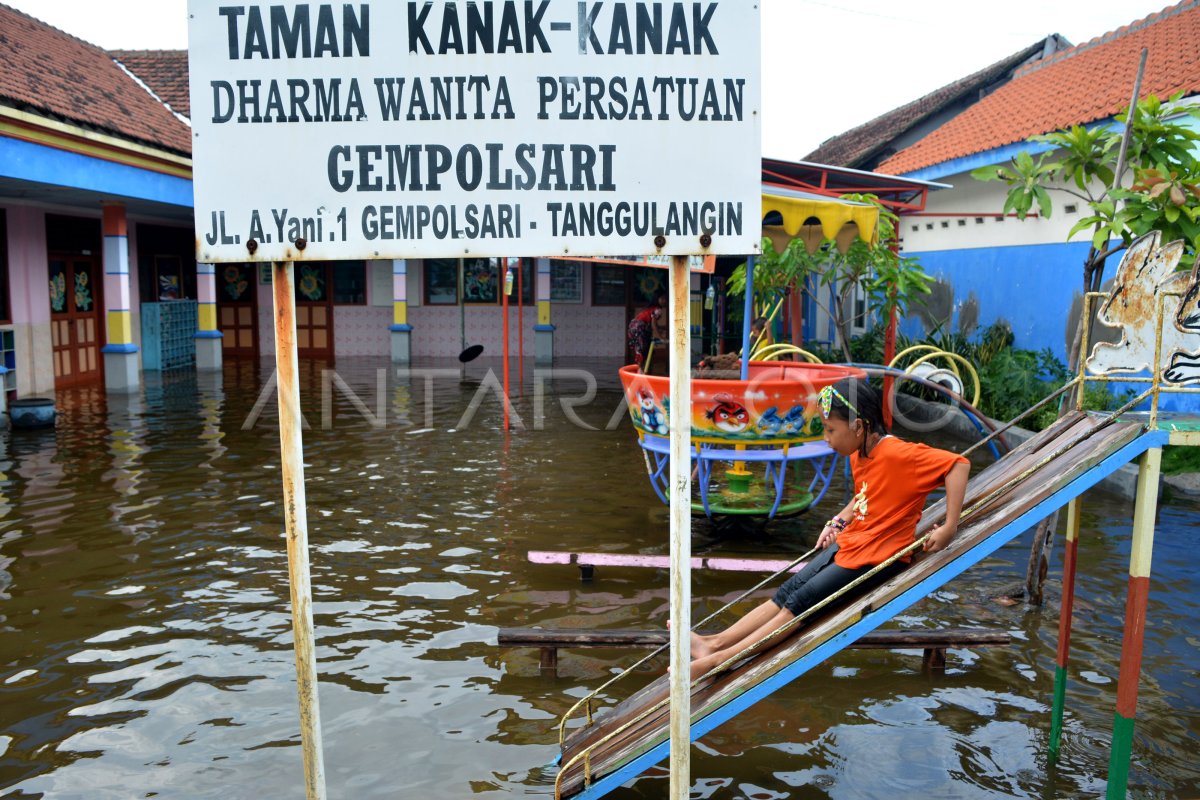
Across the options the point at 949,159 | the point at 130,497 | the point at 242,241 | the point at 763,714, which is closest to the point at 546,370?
the point at 949,159

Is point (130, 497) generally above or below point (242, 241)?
below

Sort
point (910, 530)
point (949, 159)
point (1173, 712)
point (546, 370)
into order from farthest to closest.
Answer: point (546, 370) < point (949, 159) < point (1173, 712) < point (910, 530)

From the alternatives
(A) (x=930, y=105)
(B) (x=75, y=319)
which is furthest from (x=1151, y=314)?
(A) (x=930, y=105)

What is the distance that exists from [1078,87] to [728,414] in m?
9.99

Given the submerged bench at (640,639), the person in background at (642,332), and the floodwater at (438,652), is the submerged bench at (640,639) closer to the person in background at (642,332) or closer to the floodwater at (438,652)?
the floodwater at (438,652)

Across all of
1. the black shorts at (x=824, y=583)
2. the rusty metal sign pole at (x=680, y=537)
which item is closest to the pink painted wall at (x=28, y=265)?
the black shorts at (x=824, y=583)

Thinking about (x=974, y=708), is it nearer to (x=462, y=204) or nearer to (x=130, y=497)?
(x=462, y=204)

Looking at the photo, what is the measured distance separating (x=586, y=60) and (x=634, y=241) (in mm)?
510

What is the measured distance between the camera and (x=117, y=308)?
1519 cm

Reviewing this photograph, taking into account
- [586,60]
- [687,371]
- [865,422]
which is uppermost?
[586,60]

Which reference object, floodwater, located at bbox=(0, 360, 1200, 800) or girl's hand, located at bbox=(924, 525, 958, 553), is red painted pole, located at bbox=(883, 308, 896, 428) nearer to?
floodwater, located at bbox=(0, 360, 1200, 800)

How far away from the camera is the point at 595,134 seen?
2699 millimetres

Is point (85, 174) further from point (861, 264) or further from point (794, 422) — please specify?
point (794, 422)

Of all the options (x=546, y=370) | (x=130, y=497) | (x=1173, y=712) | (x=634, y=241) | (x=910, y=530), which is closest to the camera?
(x=634, y=241)
